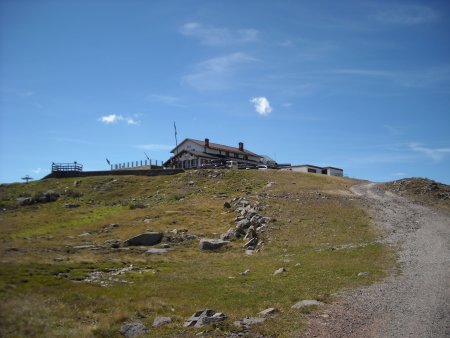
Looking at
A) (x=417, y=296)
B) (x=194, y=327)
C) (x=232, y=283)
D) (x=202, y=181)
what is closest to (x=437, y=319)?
(x=417, y=296)

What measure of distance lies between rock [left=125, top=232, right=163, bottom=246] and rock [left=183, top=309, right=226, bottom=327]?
89.5ft

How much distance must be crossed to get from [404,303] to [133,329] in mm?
14143

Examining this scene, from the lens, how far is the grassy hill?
18062mm

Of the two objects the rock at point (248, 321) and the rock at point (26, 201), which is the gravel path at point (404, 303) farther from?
the rock at point (26, 201)

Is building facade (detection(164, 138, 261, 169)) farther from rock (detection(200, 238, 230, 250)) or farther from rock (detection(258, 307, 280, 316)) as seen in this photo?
rock (detection(258, 307, 280, 316))

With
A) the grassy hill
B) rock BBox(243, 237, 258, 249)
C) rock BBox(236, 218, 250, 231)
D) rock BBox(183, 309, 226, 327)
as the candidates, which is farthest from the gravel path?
rock BBox(236, 218, 250, 231)

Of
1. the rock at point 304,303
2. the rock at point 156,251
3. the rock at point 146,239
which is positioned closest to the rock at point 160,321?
the rock at point 304,303

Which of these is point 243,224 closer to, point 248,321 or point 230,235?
point 230,235

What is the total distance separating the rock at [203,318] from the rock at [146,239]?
27.3 m

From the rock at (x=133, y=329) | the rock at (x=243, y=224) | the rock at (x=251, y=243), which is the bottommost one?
the rock at (x=133, y=329)

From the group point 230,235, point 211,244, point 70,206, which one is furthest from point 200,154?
point 211,244

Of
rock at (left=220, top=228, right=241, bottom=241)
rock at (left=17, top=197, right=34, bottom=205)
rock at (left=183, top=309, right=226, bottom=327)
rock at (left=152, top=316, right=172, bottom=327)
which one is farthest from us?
rock at (left=17, top=197, right=34, bottom=205)

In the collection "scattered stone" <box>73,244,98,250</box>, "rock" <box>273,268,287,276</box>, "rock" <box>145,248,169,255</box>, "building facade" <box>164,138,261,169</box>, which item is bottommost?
"rock" <box>273,268,287,276</box>

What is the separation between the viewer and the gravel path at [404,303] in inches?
696
